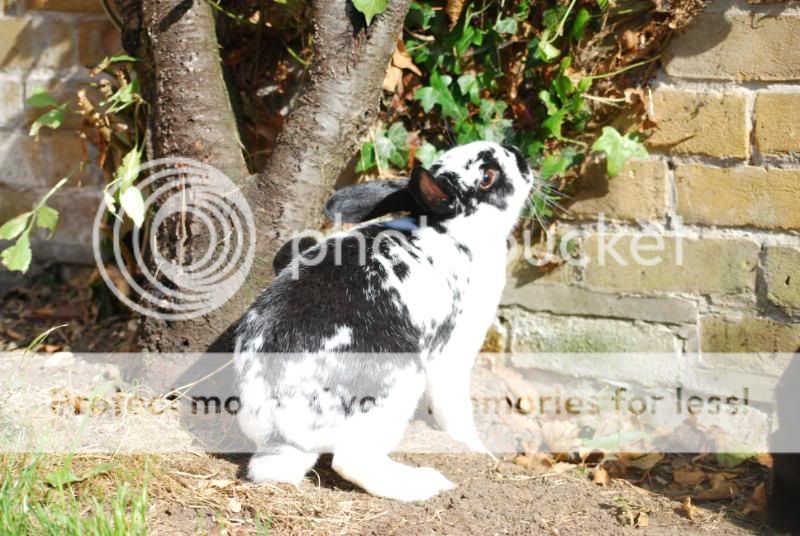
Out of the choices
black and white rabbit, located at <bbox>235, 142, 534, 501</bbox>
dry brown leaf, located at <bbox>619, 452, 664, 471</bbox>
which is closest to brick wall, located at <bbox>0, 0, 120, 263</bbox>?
black and white rabbit, located at <bbox>235, 142, 534, 501</bbox>

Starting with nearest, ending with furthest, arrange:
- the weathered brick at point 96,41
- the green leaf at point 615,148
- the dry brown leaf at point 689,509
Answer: the dry brown leaf at point 689,509
the green leaf at point 615,148
the weathered brick at point 96,41

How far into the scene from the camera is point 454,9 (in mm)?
3850

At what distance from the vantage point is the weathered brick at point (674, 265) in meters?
3.73

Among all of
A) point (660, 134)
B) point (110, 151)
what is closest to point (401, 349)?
point (660, 134)

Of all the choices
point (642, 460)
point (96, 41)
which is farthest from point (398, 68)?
point (642, 460)

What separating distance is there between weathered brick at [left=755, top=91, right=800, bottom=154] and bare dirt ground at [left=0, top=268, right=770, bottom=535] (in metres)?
1.35

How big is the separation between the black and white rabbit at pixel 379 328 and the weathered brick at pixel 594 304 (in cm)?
61

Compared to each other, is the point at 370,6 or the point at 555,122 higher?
the point at 370,6

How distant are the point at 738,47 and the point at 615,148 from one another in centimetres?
65

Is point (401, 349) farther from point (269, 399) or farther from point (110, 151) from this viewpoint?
point (110, 151)

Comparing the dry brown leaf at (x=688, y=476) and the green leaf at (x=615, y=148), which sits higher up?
the green leaf at (x=615, y=148)

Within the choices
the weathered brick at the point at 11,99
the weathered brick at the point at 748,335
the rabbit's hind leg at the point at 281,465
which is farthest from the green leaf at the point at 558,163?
the weathered brick at the point at 11,99

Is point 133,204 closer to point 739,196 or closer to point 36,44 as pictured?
point 36,44

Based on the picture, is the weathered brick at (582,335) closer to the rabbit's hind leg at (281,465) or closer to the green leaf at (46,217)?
the rabbit's hind leg at (281,465)
